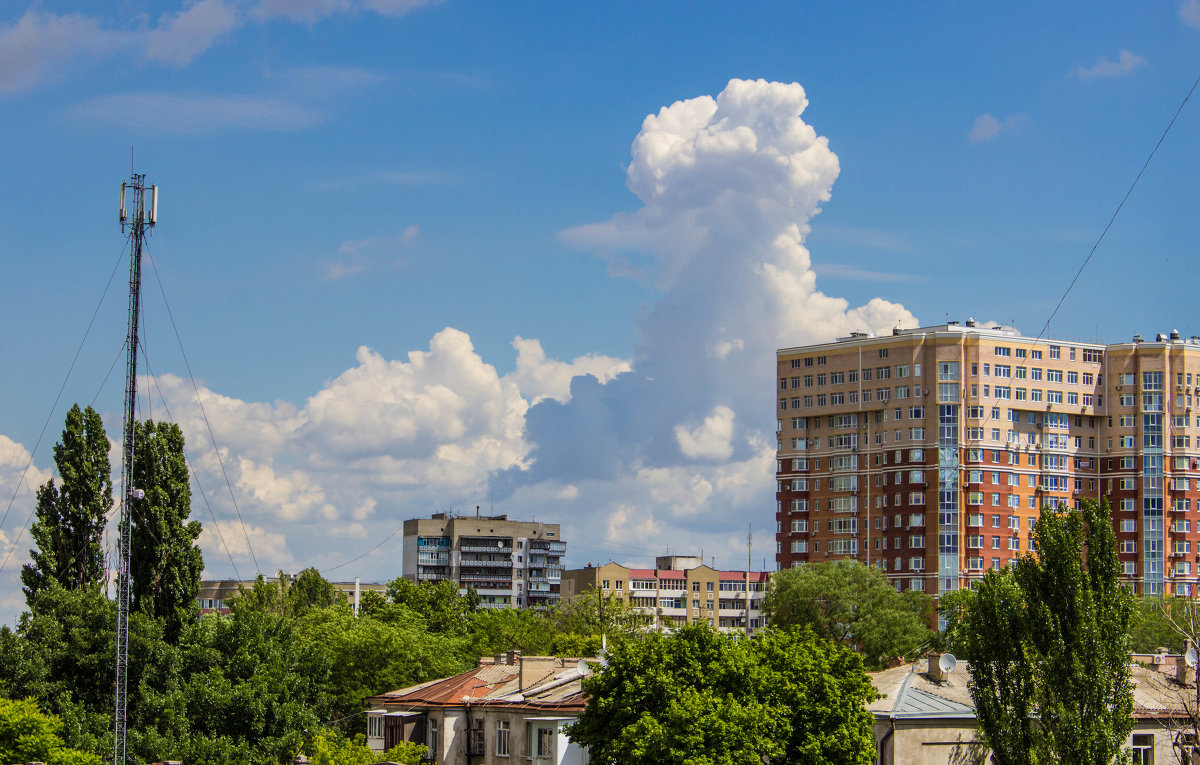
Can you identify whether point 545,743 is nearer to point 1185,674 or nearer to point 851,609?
point 1185,674

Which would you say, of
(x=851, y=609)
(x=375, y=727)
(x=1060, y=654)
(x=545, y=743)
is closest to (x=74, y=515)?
(x=375, y=727)

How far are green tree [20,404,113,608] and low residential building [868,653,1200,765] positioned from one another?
41435 mm

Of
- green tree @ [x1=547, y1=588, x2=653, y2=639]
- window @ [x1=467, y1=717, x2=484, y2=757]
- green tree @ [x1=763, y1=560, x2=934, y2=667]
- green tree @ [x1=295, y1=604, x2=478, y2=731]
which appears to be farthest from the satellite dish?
green tree @ [x1=547, y1=588, x2=653, y2=639]

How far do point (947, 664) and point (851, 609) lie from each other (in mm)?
64718

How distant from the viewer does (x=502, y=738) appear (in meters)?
58.0

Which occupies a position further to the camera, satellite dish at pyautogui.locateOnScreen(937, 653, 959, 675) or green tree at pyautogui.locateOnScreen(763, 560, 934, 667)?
green tree at pyautogui.locateOnScreen(763, 560, 934, 667)

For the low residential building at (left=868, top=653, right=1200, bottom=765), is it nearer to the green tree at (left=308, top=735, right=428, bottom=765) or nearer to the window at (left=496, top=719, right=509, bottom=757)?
the window at (left=496, top=719, right=509, bottom=757)

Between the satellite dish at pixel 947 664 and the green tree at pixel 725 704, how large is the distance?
19.0ft

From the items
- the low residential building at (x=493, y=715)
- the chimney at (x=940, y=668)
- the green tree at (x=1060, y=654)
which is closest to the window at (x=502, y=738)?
the low residential building at (x=493, y=715)

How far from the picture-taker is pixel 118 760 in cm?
5491

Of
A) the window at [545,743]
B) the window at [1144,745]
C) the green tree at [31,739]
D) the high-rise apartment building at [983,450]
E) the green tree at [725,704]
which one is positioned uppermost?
the high-rise apartment building at [983,450]

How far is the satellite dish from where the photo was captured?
51781mm

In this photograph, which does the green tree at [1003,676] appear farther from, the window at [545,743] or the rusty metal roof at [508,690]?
the window at [545,743]

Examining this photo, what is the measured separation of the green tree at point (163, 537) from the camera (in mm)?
70438
